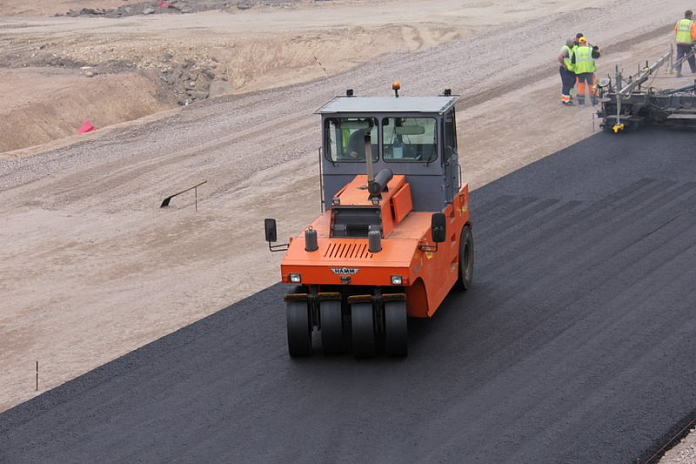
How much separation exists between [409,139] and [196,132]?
1424cm

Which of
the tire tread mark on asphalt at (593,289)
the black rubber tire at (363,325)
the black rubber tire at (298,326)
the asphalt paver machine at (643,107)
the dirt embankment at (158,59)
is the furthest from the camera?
the dirt embankment at (158,59)

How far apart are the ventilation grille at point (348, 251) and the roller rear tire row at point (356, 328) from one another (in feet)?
1.76

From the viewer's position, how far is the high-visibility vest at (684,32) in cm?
2895

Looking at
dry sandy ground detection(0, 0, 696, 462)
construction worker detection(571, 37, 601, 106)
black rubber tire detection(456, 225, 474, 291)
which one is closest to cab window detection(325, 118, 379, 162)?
black rubber tire detection(456, 225, 474, 291)

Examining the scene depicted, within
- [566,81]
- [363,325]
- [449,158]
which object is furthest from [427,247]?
[566,81]

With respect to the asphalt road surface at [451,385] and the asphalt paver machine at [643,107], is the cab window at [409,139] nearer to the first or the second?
the asphalt road surface at [451,385]

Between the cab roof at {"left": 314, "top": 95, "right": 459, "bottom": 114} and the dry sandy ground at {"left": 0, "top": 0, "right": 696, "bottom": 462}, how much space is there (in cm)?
315

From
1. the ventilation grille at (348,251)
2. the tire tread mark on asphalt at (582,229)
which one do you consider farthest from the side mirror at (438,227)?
the tire tread mark on asphalt at (582,229)

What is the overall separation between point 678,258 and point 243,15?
2891 centimetres

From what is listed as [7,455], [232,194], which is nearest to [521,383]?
[7,455]

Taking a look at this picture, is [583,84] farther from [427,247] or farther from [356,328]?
A: [356,328]

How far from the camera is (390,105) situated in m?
13.9

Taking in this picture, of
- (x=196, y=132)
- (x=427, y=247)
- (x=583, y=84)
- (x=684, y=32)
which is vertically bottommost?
(x=196, y=132)

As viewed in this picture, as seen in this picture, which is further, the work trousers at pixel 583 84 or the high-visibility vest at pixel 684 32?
the high-visibility vest at pixel 684 32
